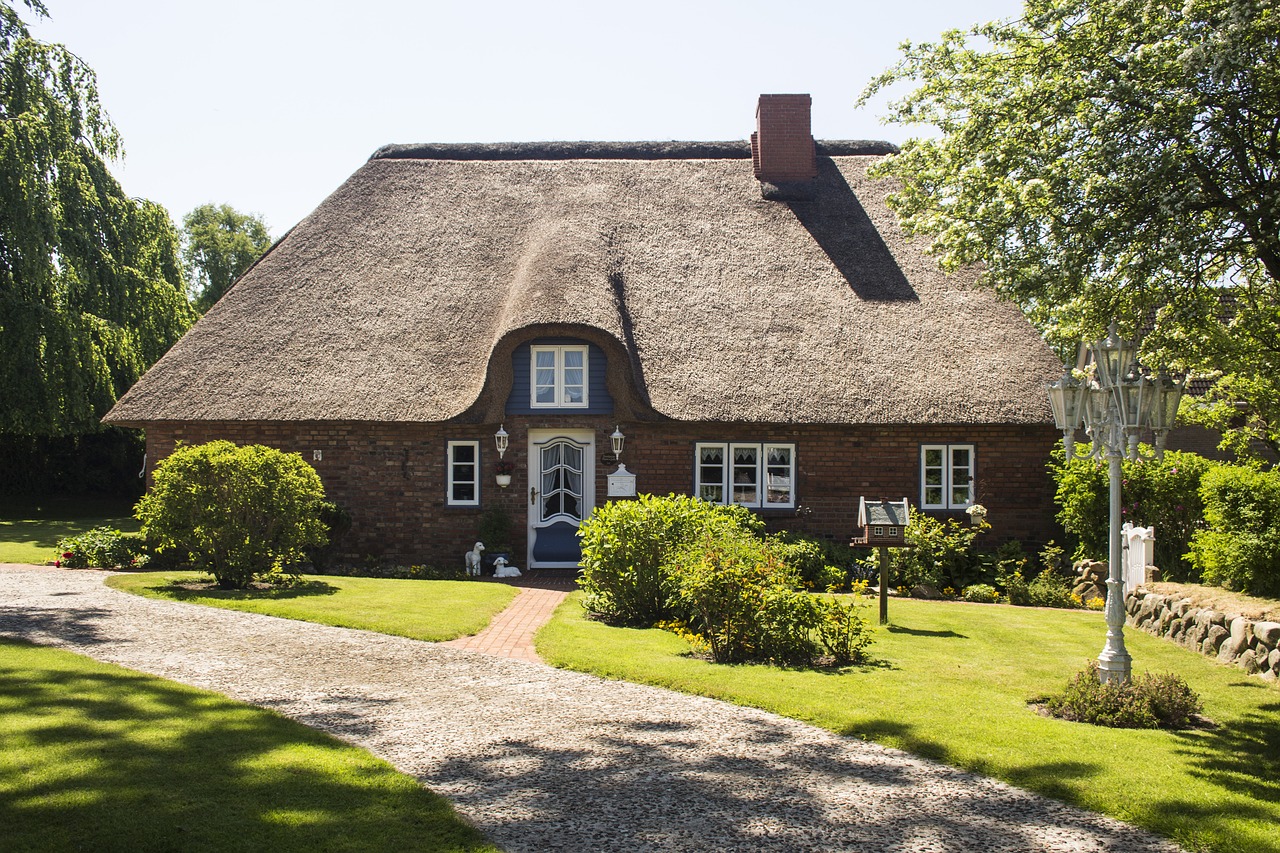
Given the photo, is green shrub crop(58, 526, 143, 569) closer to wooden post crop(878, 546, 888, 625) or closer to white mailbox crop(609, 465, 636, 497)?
white mailbox crop(609, 465, 636, 497)

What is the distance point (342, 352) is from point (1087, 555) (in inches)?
501

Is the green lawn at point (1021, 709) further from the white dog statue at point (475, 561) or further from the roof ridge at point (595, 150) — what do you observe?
the roof ridge at point (595, 150)

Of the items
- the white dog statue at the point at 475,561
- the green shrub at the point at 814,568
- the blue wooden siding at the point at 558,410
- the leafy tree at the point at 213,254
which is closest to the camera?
the green shrub at the point at 814,568

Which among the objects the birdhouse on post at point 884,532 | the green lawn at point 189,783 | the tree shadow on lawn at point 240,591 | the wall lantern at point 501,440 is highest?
the wall lantern at point 501,440

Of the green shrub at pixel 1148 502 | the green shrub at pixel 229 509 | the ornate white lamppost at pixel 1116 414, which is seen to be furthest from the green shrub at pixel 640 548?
the green shrub at pixel 1148 502

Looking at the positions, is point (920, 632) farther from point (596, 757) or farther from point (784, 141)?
point (784, 141)

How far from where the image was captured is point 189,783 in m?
5.60

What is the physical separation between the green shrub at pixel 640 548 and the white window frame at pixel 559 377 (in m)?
5.23

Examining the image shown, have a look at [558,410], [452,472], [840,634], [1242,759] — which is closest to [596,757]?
[840,634]

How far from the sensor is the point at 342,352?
1791 cm

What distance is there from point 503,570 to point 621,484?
2340mm

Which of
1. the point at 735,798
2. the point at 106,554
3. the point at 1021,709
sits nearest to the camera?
the point at 735,798

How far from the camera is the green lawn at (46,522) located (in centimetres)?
1812

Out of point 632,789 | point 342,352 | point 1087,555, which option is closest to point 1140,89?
point 632,789
